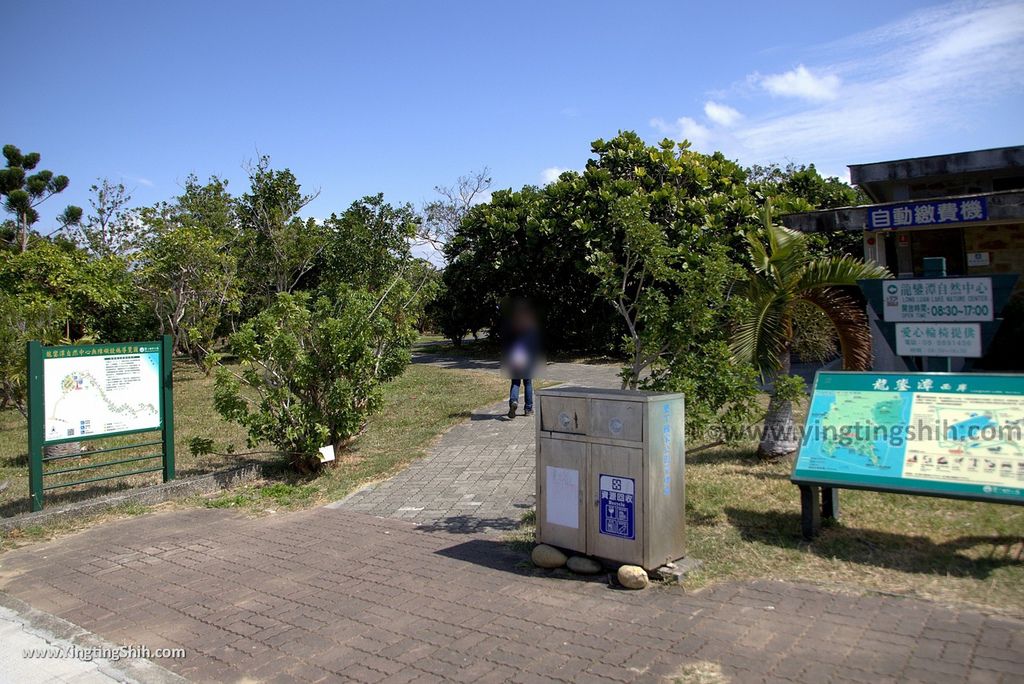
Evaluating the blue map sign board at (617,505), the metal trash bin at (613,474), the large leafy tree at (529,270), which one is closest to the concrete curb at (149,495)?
the metal trash bin at (613,474)

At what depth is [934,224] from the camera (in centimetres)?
1093

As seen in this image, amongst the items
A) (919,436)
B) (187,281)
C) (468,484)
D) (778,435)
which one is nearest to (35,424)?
(468,484)

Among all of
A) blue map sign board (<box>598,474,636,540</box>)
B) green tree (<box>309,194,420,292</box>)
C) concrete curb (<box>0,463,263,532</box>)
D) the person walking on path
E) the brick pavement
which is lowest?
the brick pavement

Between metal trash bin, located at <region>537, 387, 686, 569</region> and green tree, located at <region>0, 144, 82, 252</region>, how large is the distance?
92.9 ft

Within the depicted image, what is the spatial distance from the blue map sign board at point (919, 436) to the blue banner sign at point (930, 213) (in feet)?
18.9

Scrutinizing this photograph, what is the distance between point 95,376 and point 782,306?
7378 mm

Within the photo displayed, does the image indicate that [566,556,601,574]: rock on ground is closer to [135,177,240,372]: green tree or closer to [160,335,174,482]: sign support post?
[160,335,174,482]: sign support post

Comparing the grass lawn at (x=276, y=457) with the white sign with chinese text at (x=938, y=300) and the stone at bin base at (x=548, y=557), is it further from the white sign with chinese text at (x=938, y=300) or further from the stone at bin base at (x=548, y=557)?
the white sign with chinese text at (x=938, y=300)

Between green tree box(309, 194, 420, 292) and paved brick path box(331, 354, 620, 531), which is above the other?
green tree box(309, 194, 420, 292)

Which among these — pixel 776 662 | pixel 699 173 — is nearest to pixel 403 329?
pixel 776 662

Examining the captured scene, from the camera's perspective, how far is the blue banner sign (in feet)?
34.3

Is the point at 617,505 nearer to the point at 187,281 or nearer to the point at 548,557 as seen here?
the point at 548,557

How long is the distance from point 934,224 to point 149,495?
10687 millimetres

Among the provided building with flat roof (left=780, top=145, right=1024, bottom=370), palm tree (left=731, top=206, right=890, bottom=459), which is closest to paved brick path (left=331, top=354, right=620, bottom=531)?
palm tree (left=731, top=206, right=890, bottom=459)
